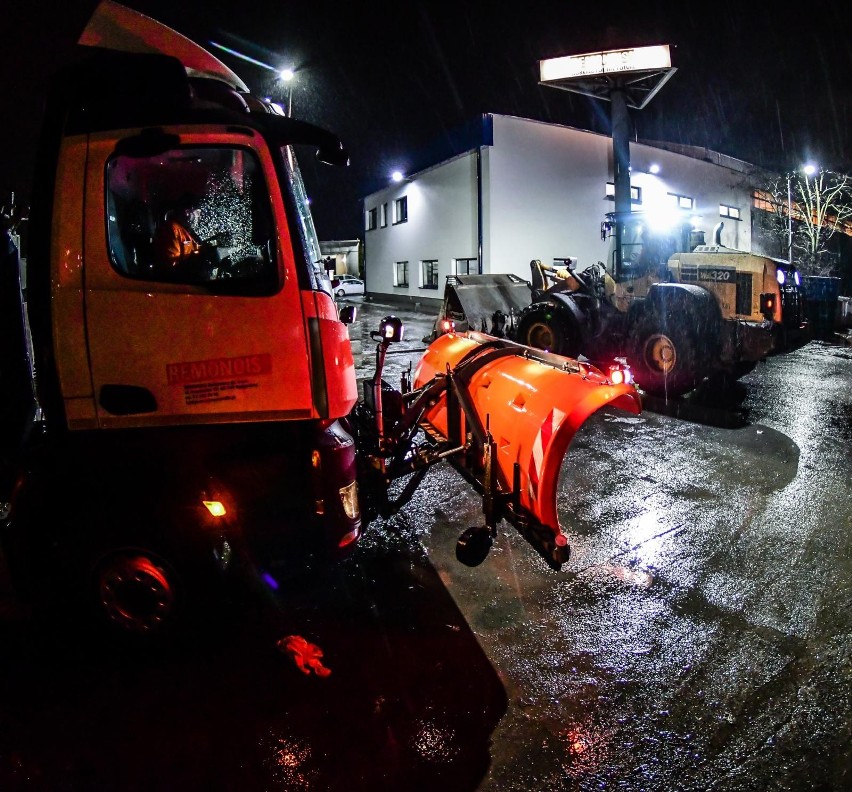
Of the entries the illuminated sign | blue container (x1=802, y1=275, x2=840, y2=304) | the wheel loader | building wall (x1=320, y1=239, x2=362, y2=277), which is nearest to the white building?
the illuminated sign

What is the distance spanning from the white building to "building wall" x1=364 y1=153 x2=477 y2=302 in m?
0.05

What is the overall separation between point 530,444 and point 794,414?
6.37 metres

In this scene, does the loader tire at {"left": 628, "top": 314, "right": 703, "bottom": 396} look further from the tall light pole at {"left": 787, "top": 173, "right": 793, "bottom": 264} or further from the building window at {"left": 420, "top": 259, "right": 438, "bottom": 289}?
the tall light pole at {"left": 787, "top": 173, "right": 793, "bottom": 264}

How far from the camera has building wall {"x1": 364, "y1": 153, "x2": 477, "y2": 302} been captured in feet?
85.8

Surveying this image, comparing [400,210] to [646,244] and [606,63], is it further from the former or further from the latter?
[646,244]

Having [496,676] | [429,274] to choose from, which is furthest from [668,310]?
[429,274]

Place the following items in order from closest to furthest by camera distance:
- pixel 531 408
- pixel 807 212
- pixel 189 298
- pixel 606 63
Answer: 1. pixel 189 298
2. pixel 531 408
3. pixel 606 63
4. pixel 807 212

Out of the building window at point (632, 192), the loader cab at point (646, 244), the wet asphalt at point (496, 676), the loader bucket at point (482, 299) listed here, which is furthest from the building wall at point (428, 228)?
the wet asphalt at point (496, 676)

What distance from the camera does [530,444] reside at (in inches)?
141

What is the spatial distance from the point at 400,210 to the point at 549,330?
924 inches

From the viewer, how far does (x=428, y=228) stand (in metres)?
29.3

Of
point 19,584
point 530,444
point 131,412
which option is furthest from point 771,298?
point 19,584

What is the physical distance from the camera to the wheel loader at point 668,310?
9.38 m

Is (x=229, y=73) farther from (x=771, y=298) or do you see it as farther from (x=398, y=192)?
(x=398, y=192)
